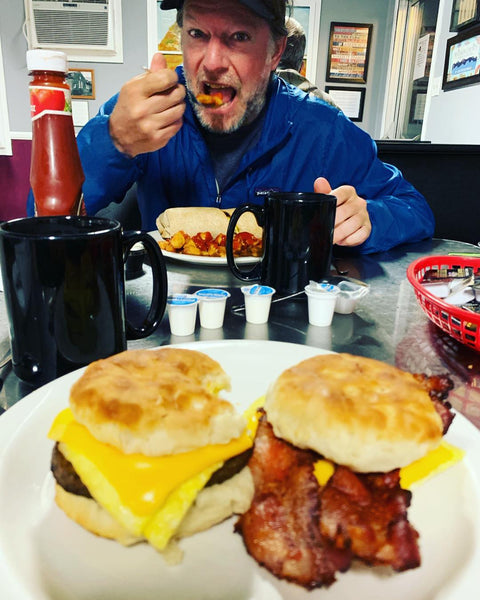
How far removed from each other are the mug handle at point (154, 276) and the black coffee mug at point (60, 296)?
52 millimetres

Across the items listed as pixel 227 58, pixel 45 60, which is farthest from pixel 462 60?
pixel 45 60

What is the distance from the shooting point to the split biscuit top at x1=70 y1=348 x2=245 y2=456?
1.58ft

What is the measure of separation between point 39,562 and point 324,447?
31 cm

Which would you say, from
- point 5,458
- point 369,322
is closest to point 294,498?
point 5,458

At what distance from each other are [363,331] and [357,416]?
569 mm

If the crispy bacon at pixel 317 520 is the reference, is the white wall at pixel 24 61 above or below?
above

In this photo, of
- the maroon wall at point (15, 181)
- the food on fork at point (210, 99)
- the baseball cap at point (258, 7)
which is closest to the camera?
the baseball cap at point (258, 7)

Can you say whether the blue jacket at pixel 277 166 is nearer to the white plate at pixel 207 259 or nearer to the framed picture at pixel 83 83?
the white plate at pixel 207 259

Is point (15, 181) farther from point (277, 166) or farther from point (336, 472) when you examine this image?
point (336, 472)

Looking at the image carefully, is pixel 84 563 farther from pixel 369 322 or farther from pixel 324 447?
pixel 369 322

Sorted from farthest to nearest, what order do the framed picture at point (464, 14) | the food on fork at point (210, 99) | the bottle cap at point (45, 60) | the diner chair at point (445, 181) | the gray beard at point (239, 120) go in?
the framed picture at point (464, 14) < the diner chair at point (445, 181) < the gray beard at point (239, 120) < the food on fork at point (210, 99) < the bottle cap at point (45, 60)

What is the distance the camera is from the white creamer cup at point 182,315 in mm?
991

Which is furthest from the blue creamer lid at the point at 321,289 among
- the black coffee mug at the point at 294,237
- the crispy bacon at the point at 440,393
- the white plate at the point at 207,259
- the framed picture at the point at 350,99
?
the framed picture at the point at 350,99

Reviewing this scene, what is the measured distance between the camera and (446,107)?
4383mm
